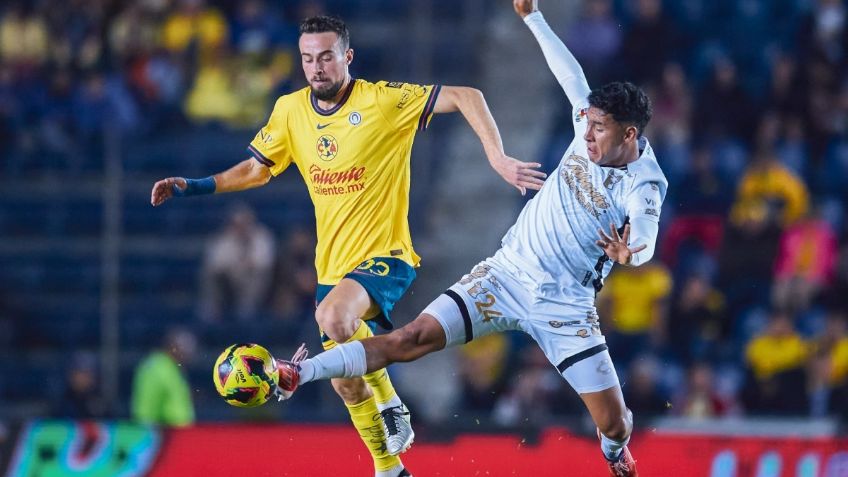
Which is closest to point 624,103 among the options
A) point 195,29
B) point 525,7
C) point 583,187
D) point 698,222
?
point 583,187

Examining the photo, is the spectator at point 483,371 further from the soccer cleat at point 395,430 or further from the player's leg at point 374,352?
the player's leg at point 374,352

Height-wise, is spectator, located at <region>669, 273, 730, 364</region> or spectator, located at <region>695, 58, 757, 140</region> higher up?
spectator, located at <region>695, 58, 757, 140</region>

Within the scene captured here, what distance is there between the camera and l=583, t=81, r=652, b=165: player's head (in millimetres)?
8336

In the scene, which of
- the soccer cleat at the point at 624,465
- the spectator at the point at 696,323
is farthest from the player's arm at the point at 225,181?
the spectator at the point at 696,323

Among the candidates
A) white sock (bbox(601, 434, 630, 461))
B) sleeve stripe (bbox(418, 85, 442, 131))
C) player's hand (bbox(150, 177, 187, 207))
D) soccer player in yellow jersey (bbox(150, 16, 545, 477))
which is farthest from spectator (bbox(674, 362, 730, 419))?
player's hand (bbox(150, 177, 187, 207))

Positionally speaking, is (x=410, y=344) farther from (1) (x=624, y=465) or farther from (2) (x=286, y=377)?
(1) (x=624, y=465)

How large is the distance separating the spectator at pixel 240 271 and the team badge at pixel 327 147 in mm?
5773

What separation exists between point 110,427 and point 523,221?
3530mm

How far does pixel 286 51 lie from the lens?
1600cm

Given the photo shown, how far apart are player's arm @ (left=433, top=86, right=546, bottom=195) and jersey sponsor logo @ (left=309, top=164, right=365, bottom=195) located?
0.61m

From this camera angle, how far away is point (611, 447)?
905cm

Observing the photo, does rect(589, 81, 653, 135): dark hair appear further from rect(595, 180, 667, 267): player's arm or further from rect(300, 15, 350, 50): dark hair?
rect(300, 15, 350, 50): dark hair

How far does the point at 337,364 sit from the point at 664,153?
7688 millimetres

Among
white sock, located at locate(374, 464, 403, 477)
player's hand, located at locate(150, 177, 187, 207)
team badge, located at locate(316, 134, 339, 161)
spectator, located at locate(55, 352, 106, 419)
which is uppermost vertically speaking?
team badge, located at locate(316, 134, 339, 161)
